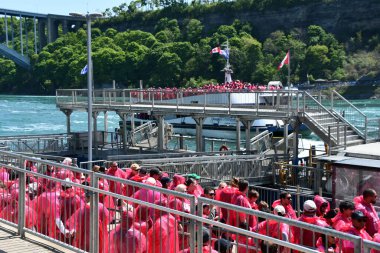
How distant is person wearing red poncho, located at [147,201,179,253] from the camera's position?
6504 millimetres

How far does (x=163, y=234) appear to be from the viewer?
21.5 feet

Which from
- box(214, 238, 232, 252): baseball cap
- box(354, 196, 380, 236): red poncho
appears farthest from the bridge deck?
box(354, 196, 380, 236): red poncho

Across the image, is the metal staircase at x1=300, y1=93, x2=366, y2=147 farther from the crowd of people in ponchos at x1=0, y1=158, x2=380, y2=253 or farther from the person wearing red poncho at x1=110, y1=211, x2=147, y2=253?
the person wearing red poncho at x1=110, y1=211, x2=147, y2=253

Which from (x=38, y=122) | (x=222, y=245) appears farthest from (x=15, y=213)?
(x=38, y=122)

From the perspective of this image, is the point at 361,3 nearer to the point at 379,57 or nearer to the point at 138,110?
the point at 379,57

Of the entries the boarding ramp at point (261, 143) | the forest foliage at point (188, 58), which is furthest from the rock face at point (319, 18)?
the boarding ramp at point (261, 143)

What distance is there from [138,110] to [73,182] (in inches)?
839

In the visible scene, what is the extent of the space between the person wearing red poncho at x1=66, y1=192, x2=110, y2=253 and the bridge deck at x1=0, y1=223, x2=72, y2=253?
40 cm

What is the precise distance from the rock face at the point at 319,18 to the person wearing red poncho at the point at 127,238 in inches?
5021

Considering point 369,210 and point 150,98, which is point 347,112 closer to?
point 150,98

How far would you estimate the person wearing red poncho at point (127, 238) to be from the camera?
6818 mm

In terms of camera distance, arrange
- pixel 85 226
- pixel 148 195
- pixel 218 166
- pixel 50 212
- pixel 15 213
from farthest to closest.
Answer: pixel 218 166 → pixel 15 213 → pixel 50 212 → pixel 85 226 → pixel 148 195

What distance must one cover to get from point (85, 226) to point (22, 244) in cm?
130

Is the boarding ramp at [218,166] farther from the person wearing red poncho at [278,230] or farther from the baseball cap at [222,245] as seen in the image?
the baseball cap at [222,245]
